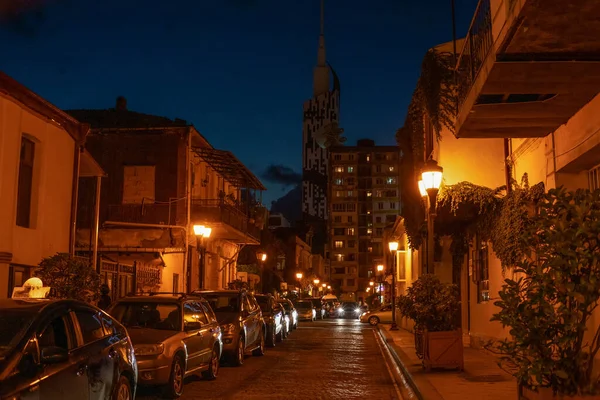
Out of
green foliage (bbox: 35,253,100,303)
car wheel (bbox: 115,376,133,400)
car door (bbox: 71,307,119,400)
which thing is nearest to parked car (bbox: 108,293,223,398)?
green foliage (bbox: 35,253,100,303)

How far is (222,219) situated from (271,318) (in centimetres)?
717

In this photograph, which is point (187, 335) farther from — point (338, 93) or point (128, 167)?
point (338, 93)

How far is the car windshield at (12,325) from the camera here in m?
6.21

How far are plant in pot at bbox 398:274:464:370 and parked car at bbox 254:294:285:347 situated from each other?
29.8 feet

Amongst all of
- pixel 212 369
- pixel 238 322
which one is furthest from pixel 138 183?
pixel 212 369

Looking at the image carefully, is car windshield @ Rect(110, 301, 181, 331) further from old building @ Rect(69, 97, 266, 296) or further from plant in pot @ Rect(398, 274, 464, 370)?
old building @ Rect(69, 97, 266, 296)

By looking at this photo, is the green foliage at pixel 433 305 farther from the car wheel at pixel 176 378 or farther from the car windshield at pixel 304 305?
the car windshield at pixel 304 305

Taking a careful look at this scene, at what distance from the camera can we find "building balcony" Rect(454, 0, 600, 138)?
8086mm

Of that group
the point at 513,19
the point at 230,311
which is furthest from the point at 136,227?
the point at 513,19

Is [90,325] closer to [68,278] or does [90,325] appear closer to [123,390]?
[123,390]

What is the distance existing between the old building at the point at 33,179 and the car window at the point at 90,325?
740cm

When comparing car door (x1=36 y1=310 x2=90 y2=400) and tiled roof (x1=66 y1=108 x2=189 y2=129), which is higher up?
tiled roof (x1=66 y1=108 x2=189 y2=129)

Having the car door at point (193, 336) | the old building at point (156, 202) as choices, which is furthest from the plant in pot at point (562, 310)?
the old building at point (156, 202)

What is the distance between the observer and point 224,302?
58.4 feet
